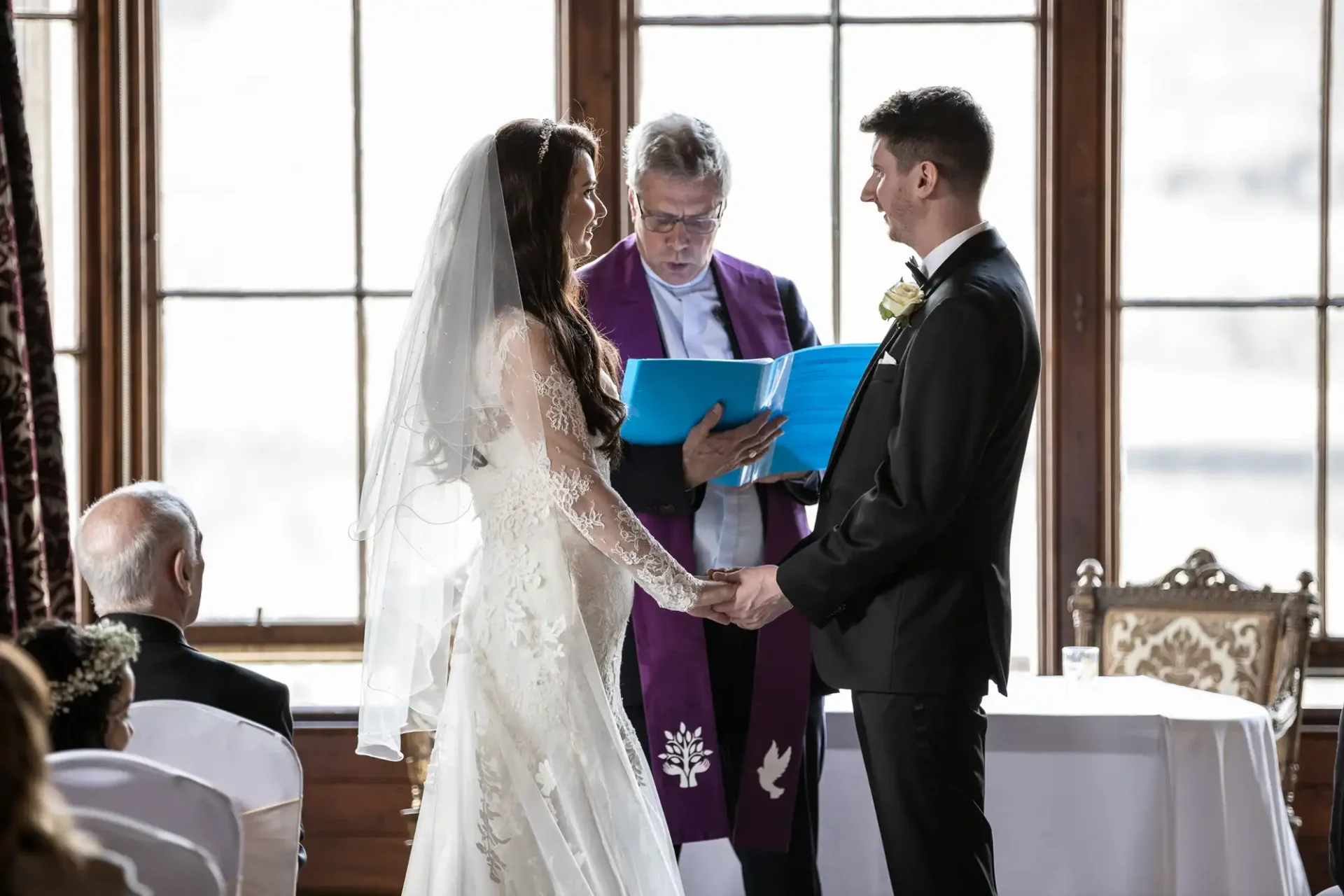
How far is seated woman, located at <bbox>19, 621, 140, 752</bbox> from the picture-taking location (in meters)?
1.47

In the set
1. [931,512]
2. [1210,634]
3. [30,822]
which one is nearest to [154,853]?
[30,822]

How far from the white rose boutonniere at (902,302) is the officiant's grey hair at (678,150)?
588 millimetres

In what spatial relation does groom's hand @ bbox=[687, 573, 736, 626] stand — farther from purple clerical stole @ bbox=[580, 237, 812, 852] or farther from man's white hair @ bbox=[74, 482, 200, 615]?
man's white hair @ bbox=[74, 482, 200, 615]

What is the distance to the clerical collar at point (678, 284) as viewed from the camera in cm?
285

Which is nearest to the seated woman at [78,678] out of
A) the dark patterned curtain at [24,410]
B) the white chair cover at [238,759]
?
the white chair cover at [238,759]

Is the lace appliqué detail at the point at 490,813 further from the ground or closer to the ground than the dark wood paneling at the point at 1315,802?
further from the ground

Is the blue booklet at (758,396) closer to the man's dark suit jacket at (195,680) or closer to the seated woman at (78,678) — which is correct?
the man's dark suit jacket at (195,680)

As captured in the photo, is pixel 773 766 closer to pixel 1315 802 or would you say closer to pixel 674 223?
pixel 674 223

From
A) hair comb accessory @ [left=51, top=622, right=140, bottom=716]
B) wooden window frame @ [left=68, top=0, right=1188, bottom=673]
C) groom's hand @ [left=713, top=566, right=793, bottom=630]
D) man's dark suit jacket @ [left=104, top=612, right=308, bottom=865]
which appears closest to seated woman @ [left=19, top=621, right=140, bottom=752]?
hair comb accessory @ [left=51, top=622, right=140, bottom=716]

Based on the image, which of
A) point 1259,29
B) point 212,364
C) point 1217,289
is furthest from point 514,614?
point 1259,29

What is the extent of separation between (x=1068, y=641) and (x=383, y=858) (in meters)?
2.08

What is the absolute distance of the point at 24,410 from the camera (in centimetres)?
296

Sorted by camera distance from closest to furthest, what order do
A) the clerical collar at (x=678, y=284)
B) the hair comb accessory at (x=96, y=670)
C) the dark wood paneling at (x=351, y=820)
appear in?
the hair comb accessory at (x=96, y=670)
the clerical collar at (x=678, y=284)
the dark wood paneling at (x=351, y=820)

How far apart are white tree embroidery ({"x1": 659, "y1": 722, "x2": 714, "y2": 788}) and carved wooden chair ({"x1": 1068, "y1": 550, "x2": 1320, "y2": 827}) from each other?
141 centimetres
